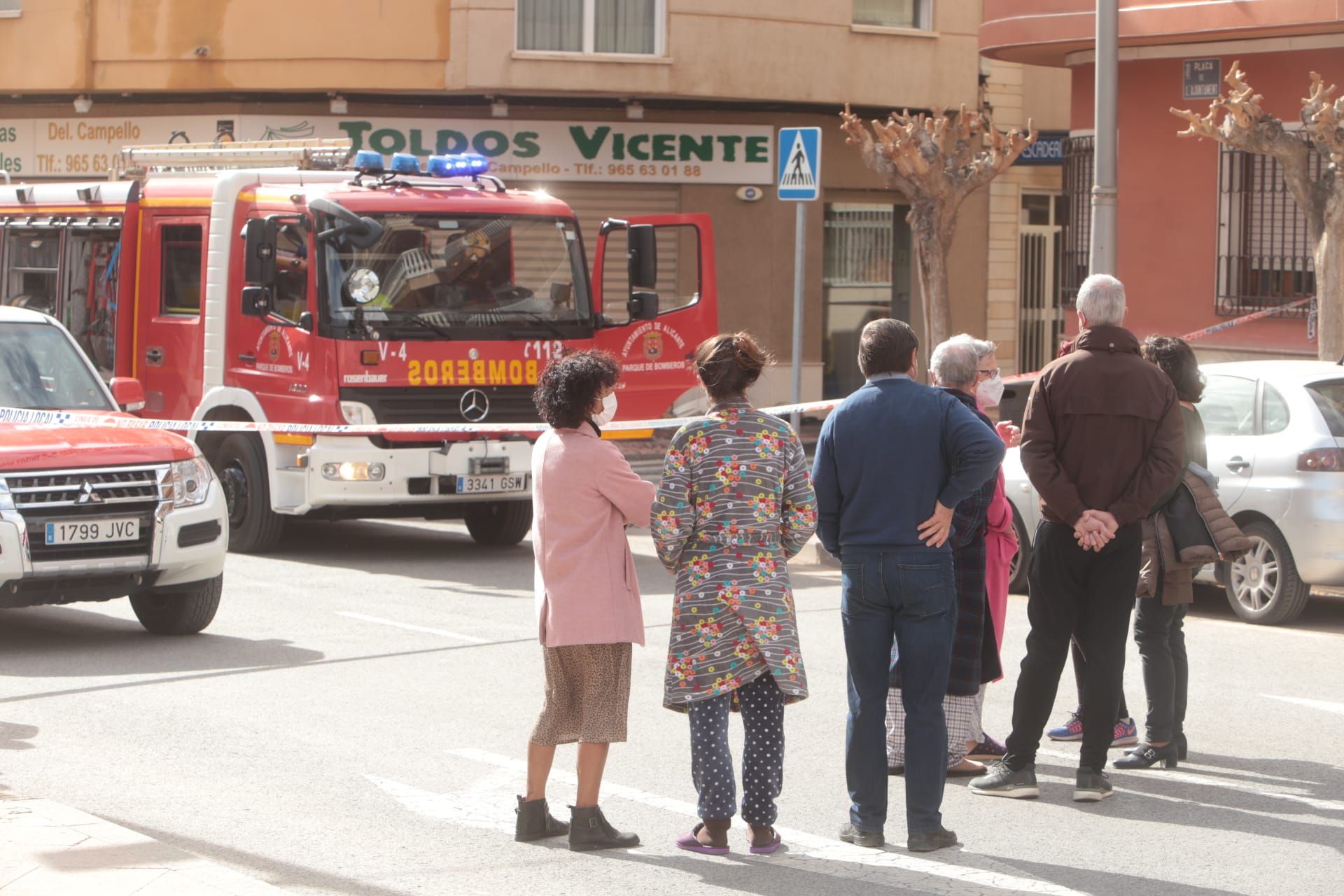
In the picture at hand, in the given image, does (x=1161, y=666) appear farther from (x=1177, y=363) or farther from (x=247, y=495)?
(x=247, y=495)

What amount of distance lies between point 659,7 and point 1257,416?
13474 mm

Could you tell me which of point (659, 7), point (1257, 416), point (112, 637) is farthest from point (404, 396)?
point (659, 7)

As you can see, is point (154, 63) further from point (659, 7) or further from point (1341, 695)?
point (1341, 695)

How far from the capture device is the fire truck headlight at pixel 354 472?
13.1 meters

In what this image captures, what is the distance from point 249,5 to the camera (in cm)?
2302

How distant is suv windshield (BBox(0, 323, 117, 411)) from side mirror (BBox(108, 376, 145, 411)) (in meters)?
0.12

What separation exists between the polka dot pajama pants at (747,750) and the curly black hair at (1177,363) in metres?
2.28

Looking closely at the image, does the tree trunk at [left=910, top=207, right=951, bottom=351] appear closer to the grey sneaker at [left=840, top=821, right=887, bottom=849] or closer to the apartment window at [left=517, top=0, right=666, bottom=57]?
the apartment window at [left=517, top=0, right=666, bottom=57]

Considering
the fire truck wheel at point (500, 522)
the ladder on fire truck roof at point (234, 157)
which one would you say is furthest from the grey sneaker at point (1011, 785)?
the ladder on fire truck roof at point (234, 157)

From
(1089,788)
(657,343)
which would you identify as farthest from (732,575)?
(657,343)

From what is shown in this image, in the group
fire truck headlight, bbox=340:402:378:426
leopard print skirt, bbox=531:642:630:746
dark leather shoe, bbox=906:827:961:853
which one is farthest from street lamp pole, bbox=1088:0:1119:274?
leopard print skirt, bbox=531:642:630:746

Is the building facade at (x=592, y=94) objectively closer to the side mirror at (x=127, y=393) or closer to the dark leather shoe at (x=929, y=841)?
the side mirror at (x=127, y=393)

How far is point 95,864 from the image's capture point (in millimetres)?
5578

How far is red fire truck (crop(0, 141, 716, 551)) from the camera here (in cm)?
1305
